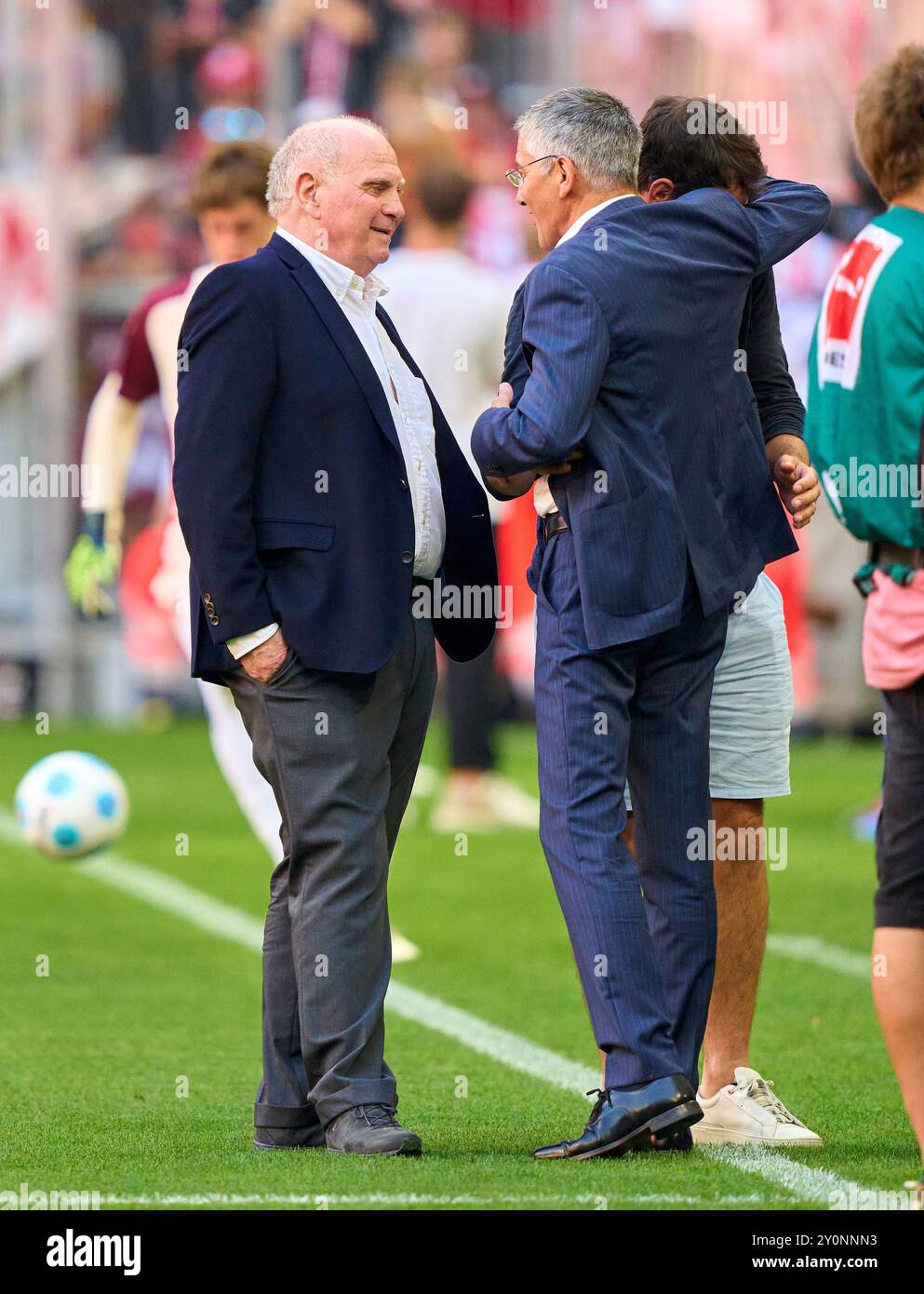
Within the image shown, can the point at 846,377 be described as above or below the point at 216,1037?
above

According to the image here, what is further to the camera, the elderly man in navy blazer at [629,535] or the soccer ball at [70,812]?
the soccer ball at [70,812]

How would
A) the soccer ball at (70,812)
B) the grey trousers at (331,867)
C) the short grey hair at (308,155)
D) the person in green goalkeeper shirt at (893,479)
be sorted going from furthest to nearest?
the soccer ball at (70,812)
the short grey hair at (308,155)
the grey trousers at (331,867)
the person in green goalkeeper shirt at (893,479)

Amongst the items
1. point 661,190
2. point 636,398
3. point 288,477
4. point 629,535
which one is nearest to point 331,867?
point 288,477

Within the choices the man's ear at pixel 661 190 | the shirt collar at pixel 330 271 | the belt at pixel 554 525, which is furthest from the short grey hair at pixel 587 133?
the belt at pixel 554 525

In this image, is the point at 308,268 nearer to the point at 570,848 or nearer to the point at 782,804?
the point at 570,848

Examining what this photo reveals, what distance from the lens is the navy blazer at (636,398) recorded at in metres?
4.38

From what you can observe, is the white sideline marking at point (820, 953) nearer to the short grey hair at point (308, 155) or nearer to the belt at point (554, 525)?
the belt at point (554, 525)

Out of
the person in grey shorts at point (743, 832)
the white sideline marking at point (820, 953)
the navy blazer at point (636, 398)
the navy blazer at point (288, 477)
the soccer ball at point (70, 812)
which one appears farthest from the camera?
the soccer ball at point (70, 812)

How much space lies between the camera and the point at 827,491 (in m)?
4.17

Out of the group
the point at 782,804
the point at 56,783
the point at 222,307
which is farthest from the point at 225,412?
the point at 782,804

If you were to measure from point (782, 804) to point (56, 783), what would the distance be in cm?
516

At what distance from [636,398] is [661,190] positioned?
0.62m

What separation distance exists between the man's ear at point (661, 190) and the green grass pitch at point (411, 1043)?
6.54 feet
